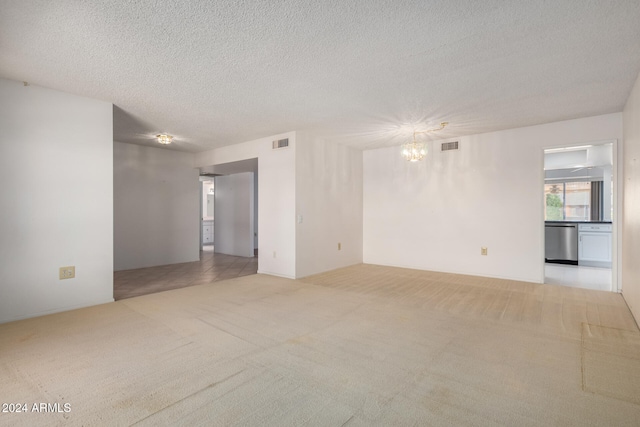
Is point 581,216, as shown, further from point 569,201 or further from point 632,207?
point 632,207

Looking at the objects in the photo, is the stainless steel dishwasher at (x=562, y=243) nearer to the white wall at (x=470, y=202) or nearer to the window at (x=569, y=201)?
the window at (x=569, y=201)

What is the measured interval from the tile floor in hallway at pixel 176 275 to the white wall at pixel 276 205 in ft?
2.23

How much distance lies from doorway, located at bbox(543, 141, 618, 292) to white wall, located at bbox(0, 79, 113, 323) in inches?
248

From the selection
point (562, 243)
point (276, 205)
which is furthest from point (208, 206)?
point (562, 243)

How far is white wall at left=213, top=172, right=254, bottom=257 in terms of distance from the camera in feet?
26.1

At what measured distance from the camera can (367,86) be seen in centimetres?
328

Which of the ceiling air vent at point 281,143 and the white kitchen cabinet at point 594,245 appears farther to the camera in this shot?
the white kitchen cabinet at point 594,245

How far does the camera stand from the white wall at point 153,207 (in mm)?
6096

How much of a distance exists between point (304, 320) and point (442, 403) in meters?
1.62

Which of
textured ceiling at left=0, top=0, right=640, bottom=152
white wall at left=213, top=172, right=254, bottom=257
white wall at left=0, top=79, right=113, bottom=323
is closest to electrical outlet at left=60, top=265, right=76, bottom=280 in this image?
white wall at left=0, top=79, right=113, bottom=323

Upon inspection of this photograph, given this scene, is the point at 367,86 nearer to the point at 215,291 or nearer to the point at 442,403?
the point at 442,403

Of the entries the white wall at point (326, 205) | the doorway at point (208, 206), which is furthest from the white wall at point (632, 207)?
the doorway at point (208, 206)

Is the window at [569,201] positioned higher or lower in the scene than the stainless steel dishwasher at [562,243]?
higher

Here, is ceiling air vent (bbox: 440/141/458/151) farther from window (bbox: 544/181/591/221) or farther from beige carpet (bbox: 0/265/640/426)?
window (bbox: 544/181/591/221)
